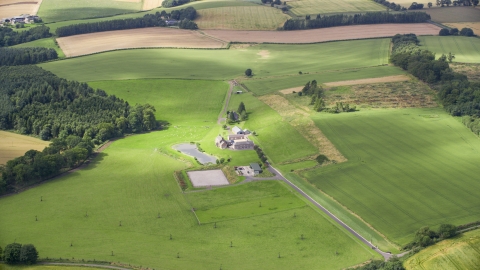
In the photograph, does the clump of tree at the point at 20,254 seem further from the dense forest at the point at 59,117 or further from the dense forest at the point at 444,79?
the dense forest at the point at 444,79

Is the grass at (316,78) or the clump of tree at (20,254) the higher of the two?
the grass at (316,78)

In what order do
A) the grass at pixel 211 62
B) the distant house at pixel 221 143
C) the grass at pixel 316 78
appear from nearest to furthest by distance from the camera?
1. the distant house at pixel 221 143
2. the grass at pixel 316 78
3. the grass at pixel 211 62

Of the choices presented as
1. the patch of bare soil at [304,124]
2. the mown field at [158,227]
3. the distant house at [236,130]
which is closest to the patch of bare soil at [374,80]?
the patch of bare soil at [304,124]

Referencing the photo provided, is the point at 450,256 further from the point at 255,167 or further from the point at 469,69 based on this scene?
the point at 469,69

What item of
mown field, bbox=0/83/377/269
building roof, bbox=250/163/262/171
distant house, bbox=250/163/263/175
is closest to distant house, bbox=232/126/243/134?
building roof, bbox=250/163/262/171

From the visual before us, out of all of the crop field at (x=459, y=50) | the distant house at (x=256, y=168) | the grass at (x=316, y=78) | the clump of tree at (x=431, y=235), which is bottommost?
the distant house at (x=256, y=168)

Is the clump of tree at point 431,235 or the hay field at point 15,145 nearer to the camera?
the clump of tree at point 431,235

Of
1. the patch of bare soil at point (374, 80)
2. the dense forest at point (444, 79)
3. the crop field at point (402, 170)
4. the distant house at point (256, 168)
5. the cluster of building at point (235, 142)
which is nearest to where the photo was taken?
the crop field at point (402, 170)

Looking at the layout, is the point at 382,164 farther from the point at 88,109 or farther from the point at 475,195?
the point at 88,109
